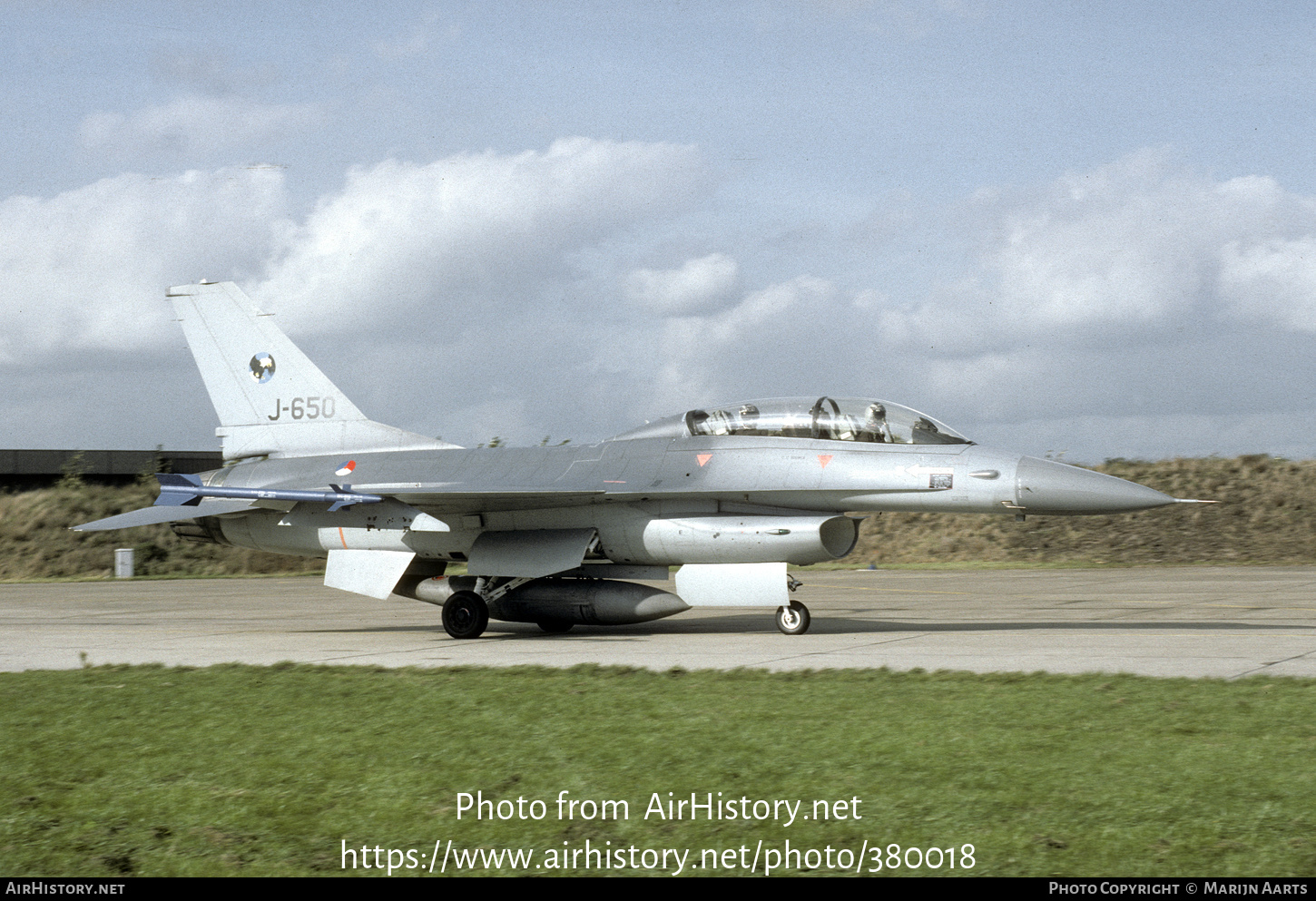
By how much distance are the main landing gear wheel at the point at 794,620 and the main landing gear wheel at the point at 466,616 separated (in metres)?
3.68

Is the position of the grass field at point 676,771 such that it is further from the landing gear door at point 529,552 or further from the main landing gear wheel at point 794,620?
the landing gear door at point 529,552

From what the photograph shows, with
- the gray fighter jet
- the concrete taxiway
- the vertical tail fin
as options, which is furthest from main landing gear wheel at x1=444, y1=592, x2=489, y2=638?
the vertical tail fin

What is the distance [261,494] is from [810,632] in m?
7.02

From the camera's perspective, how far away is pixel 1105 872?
455cm

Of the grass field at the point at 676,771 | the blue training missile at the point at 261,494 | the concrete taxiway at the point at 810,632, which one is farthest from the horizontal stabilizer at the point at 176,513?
the grass field at the point at 676,771

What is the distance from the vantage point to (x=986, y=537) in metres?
38.1

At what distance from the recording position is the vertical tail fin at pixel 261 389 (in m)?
17.1

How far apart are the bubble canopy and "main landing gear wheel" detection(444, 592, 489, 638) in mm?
3051

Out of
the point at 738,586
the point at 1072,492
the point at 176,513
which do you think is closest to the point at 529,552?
the point at 738,586

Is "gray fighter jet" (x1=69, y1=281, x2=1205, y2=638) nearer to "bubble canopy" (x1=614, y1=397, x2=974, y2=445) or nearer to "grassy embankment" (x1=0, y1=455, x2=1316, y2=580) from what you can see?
"bubble canopy" (x1=614, y1=397, x2=974, y2=445)

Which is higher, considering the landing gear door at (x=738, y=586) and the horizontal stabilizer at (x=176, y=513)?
the horizontal stabilizer at (x=176, y=513)

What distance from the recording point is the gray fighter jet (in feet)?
45.3

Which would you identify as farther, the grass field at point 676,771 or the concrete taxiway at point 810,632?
the concrete taxiway at point 810,632

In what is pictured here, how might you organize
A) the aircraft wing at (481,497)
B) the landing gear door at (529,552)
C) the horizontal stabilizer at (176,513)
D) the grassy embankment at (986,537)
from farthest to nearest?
1. the grassy embankment at (986,537)
2. the horizontal stabilizer at (176,513)
3. the landing gear door at (529,552)
4. the aircraft wing at (481,497)
